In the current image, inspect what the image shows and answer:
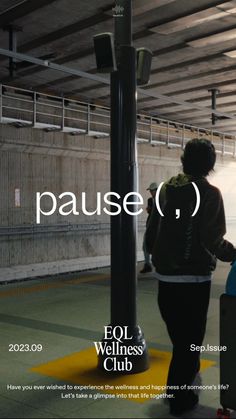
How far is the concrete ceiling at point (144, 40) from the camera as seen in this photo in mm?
6230

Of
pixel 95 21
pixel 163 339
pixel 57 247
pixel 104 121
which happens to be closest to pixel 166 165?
pixel 104 121

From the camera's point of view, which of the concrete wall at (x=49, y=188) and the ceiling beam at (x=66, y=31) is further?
the concrete wall at (x=49, y=188)

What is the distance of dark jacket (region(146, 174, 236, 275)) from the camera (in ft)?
11.1

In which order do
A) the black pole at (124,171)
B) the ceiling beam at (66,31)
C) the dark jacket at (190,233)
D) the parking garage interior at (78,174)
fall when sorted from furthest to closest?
the ceiling beam at (66,31), the black pole at (124,171), the parking garage interior at (78,174), the dark jacket at (190,233)

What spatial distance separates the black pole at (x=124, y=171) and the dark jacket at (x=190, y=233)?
3.43 feet

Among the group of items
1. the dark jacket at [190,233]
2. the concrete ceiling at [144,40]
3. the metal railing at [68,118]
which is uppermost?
the concrete ceiling at [144,40]

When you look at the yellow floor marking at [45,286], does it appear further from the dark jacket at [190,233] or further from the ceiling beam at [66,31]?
the dark jacket at [190,233]

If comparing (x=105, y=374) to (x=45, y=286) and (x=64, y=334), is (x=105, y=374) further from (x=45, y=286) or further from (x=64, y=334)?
(x=45, y=286)

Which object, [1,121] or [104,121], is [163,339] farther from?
[104,121]

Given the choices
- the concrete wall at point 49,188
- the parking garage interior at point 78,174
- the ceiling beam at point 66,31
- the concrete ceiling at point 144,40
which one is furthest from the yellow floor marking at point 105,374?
the concrete wall at point 49,188

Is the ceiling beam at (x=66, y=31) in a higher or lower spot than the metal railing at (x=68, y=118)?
higher

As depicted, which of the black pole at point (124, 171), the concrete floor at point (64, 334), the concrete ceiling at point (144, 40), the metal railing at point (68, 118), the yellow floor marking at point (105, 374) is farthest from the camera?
the metal railing at point (68, 118)

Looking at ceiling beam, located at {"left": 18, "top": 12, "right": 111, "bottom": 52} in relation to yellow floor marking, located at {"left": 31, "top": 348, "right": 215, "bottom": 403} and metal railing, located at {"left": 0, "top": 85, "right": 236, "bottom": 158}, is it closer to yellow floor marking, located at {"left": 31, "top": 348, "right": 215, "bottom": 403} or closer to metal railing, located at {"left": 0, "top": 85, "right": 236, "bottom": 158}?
metal railing, located at {"left": 0, "top": 85, "right": 236, "bottom": 158}

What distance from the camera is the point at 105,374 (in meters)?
4.53
